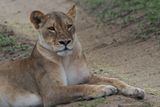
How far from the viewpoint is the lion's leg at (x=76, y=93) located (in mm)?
6887

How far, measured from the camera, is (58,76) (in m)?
7.09

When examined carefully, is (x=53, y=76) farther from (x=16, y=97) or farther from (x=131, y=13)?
(x=131, y=13)

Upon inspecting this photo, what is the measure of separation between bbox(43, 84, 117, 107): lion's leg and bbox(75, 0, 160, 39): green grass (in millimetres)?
5104

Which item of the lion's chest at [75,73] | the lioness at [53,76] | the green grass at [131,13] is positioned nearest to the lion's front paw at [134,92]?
the lioness at [53,76]

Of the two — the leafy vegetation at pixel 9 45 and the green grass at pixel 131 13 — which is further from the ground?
the green grass at pixel 131 13

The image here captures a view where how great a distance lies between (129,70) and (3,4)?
9119 millimetres

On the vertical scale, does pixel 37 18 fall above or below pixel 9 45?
above

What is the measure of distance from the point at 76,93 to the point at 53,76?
0.35 m

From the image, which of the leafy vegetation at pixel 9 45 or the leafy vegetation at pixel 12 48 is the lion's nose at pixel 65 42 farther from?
the leafy vegetation at pixel 9 45

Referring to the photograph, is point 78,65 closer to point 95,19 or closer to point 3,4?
point 95,19

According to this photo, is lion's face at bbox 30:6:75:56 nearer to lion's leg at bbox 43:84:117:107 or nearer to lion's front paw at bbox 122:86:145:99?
lion's leg at bbox 43:84:117:107

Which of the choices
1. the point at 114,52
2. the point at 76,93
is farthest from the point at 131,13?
the point at 76,93

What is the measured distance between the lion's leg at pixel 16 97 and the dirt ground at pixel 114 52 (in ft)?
1.64

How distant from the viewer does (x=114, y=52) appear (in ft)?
38.1
